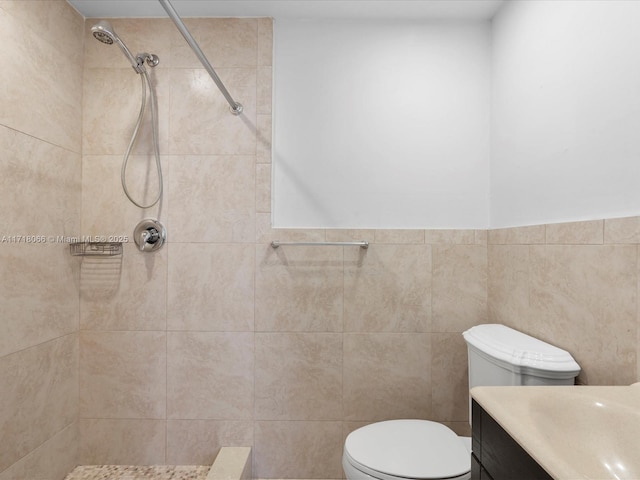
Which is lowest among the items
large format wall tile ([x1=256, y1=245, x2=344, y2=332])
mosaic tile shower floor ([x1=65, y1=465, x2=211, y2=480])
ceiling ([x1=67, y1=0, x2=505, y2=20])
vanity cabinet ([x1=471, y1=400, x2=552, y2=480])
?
mosaic tile shower floor ([x1=65, y1=465, x2=211, y2=480])

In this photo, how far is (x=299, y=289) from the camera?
177 cm

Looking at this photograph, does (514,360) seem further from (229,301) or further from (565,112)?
(229,301)

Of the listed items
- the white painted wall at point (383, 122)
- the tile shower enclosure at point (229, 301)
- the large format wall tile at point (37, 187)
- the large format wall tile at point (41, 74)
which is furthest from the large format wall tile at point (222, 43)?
the large format wall tile at point (37, 187)

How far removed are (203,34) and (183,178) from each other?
723 millimetres

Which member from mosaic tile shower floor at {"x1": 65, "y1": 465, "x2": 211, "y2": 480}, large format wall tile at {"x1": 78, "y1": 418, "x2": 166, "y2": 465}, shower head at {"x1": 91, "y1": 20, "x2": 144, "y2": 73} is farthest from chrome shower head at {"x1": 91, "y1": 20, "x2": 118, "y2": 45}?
mosaic tile shower floor at {"x1": 65, "y1": 465, "x2": 211, "y2": 480}

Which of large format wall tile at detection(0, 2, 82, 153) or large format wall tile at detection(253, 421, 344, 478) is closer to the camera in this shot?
large format wall tile at detection(0, 2, 82, 153)

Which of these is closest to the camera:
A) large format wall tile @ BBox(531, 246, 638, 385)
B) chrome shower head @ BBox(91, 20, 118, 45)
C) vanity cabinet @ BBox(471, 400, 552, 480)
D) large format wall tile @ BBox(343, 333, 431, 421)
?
vanity cabinet @ BBox(471, 400, 552, 480)

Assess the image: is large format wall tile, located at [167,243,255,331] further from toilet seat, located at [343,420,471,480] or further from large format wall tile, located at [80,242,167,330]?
toilet seat, located at [343,420,471,480]

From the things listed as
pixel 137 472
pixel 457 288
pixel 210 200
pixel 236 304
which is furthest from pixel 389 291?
pixel 137 472

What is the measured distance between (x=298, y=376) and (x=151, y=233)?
1.01m

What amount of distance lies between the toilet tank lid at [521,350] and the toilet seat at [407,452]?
37 cm

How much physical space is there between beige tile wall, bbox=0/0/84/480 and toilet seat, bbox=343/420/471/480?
1.32 m

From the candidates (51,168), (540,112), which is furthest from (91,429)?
(540,112)

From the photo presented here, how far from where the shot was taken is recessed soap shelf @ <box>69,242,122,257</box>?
1.73m
